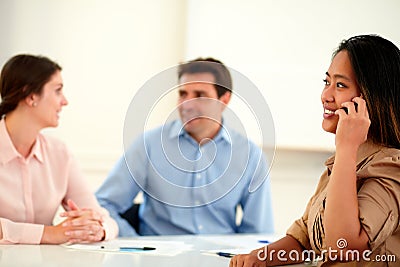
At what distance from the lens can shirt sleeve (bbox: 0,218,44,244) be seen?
2078mm

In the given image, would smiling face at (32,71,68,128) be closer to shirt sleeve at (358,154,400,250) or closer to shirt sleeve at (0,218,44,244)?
shirt sleeve at (0,218,44,244)

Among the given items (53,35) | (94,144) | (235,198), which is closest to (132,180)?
(235,198)

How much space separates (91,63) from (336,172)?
97.3 inches

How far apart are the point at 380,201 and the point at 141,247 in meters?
0.82

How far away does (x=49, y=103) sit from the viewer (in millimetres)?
2467

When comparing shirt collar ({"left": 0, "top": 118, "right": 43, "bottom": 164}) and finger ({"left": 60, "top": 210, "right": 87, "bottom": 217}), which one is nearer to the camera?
finger ({"left": 60, "top": 210, "right": 87, "bottom": 217})

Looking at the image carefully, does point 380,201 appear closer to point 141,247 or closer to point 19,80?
point 141,247

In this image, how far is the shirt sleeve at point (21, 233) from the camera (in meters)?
2.08

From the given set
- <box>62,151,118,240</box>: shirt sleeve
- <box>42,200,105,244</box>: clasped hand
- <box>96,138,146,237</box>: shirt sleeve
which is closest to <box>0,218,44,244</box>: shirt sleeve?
<box>42,200,105,244</box>: clasped hand

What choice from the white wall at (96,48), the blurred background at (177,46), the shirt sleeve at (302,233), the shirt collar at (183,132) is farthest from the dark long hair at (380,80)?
the white wall at (96,48)

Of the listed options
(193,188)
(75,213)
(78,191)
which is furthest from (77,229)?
(193,188)

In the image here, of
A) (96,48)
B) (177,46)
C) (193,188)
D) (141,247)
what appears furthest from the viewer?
(177,46)

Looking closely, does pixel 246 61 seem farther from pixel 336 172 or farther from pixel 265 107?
pixel 336 172

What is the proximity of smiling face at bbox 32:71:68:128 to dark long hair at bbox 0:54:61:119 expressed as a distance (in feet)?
0.08
